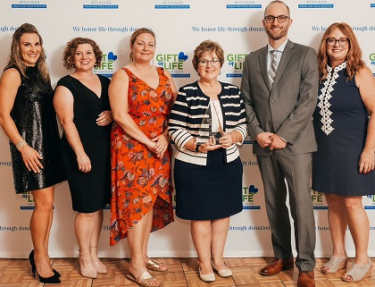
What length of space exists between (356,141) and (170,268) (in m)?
1.55

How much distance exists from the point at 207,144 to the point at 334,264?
1273 mm

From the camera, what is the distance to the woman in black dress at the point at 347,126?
2840 mm

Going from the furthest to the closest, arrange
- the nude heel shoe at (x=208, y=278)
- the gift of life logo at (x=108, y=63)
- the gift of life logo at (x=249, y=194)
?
the gift of life logo at (x=249, y=194) < the gift of life logo at (x=108, y=63) < the nude heel shoe at (x=208, y=278)

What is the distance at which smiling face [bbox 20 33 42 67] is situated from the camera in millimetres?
2758

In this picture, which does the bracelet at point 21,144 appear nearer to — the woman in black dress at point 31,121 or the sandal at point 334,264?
the woman in black dress at point 31,121

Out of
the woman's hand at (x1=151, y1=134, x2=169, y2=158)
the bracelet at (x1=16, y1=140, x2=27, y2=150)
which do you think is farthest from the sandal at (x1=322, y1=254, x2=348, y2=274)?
the bracelet at (x1=16, y1=140, x2=27, y2=150)

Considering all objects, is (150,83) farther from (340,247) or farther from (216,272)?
(340,247)

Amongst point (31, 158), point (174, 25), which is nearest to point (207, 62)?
point (174, 25)

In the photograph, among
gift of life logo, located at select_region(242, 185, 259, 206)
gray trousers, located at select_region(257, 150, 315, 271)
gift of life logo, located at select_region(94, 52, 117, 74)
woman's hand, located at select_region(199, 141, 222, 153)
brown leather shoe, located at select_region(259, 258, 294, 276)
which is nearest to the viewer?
woman's hand, located at select_region(199, 141, 222, 153)

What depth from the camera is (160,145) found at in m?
2.85

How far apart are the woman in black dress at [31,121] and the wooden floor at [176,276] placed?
1.31 ft

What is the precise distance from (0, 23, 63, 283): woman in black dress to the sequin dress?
A: 41 cm

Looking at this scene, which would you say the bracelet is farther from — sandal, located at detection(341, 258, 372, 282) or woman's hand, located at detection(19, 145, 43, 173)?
sandal, located at detection(341, 258, 372, 282)

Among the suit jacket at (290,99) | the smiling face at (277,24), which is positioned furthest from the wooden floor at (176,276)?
the smiling face at (277,24)
